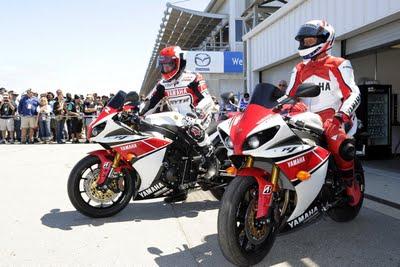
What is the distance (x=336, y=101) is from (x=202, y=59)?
67.6 ft

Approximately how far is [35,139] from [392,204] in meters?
14.3

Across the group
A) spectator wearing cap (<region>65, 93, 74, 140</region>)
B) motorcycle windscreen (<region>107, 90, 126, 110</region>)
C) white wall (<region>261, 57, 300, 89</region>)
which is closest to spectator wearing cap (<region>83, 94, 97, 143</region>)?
spectator wearing cap (<region>65, 93, 74, 140</region>)

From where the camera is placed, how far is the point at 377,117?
10258 mm

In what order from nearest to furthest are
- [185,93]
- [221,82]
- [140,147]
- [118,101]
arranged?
[140,147]
[118,101]
[185,93]
[221,82]

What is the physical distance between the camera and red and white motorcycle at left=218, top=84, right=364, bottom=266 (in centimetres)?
317

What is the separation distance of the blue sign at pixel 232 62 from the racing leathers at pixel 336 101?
20.9 m

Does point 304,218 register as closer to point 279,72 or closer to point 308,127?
point 308,127

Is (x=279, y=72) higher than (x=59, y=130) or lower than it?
higher

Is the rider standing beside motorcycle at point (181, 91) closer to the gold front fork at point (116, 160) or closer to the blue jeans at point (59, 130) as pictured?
the gold front fork at point (116, 160)

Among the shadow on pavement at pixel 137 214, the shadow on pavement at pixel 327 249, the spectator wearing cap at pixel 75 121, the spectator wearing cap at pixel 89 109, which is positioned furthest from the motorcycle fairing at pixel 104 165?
the spectator wearing cap at pixel 89 109

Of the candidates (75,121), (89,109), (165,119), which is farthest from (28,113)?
(165,119)

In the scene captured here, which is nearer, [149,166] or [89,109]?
[149,166]

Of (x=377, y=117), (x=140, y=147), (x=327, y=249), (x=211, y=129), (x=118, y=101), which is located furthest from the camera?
(x=377, y=117)

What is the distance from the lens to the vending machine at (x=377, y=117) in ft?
32.2
